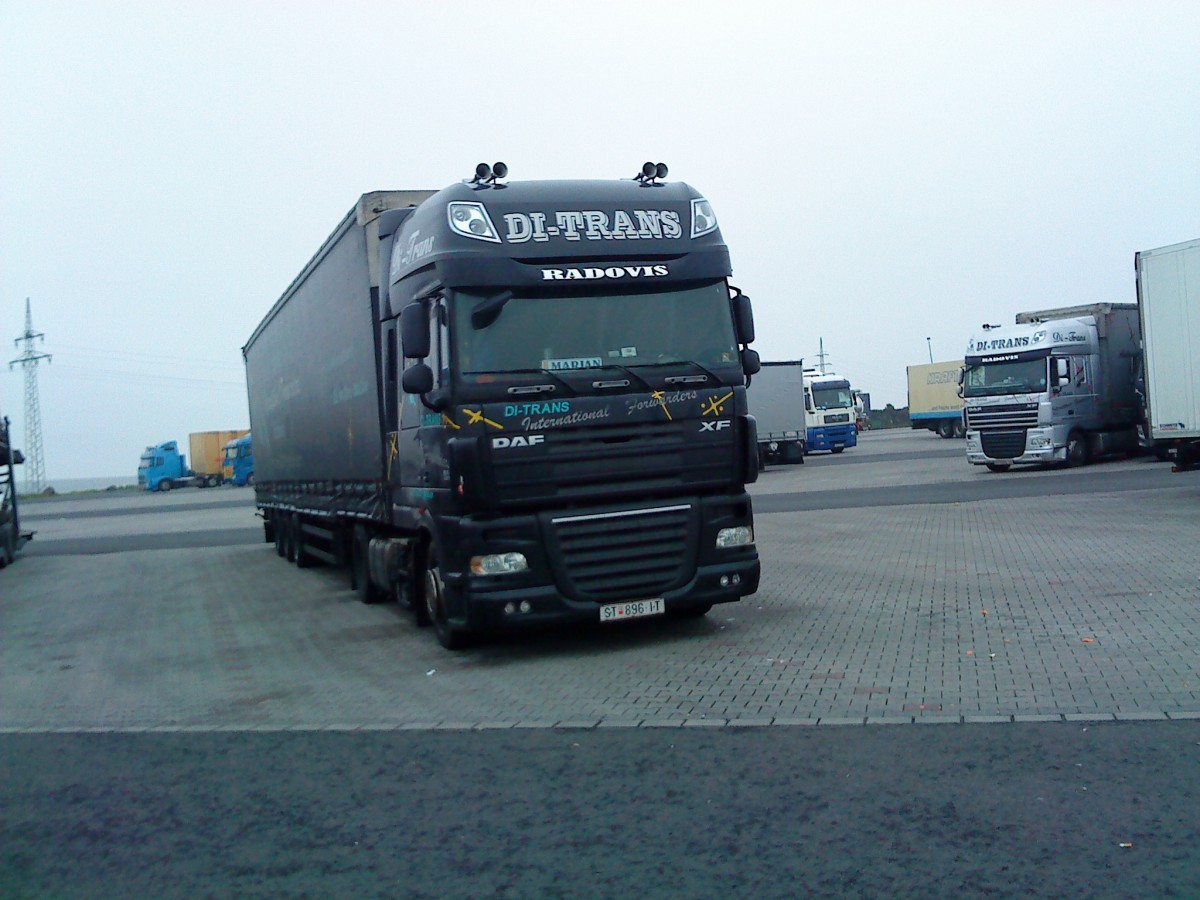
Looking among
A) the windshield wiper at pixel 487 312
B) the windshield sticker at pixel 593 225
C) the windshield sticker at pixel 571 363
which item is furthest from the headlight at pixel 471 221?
the windshield sticker at pixel 571 363

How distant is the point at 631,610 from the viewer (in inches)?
367

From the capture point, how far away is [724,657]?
899 cm

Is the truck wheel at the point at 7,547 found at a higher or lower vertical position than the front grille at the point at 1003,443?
lower

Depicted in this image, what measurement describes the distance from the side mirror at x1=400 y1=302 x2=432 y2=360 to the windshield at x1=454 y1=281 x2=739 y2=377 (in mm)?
330

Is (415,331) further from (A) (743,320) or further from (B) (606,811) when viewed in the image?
(B) (606,811)

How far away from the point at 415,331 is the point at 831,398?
40.6 m

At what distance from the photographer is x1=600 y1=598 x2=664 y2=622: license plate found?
30.4ft

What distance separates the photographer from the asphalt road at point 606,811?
4605 mm

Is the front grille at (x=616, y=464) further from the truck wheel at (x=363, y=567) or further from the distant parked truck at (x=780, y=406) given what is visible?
the distant parked truck at (x=780, y=406)

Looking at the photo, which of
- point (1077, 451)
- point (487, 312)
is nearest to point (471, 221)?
point (487, 312)

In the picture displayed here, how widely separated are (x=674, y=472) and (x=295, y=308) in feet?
27.7

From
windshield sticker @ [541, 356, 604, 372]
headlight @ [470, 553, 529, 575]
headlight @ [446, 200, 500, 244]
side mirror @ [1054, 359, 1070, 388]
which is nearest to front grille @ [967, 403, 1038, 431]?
side mirror @ [1054, 359, 1070, 388]

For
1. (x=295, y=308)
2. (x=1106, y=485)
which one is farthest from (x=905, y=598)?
(x=1106, y=485)

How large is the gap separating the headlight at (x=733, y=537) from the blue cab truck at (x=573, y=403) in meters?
0.02
